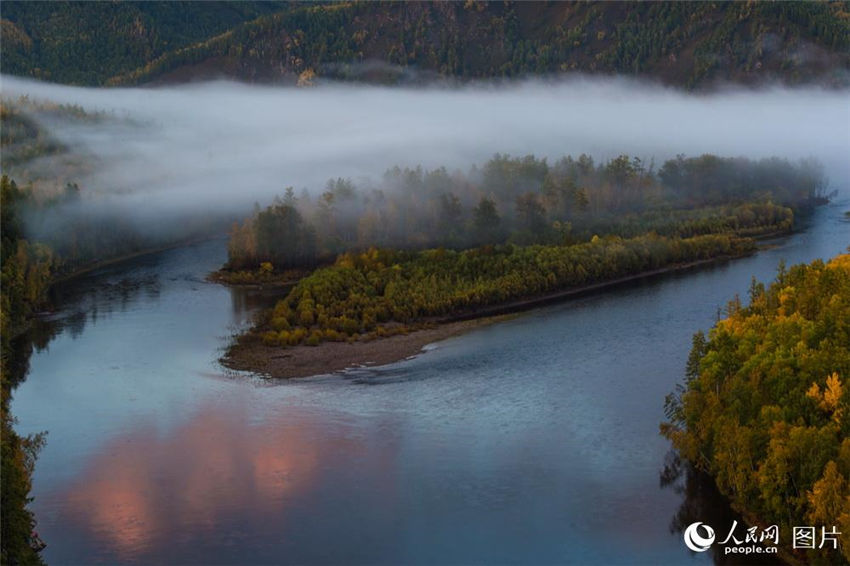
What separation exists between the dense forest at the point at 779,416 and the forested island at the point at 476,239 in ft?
54.7

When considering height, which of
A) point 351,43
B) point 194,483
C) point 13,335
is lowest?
point 194,483

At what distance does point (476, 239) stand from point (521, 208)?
4116 millimetres

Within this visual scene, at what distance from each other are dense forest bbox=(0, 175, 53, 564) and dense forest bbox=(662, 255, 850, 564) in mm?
16029

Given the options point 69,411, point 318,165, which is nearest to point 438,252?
point 69,411

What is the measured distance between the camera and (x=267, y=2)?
18850cm

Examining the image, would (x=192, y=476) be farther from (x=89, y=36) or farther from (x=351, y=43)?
(x=89, y=36)

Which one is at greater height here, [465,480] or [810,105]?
[810,105]

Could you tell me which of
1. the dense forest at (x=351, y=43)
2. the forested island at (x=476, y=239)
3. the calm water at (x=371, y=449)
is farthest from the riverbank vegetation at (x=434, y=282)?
the dense forest at (x=351, y=43)

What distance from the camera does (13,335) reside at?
1906 inches

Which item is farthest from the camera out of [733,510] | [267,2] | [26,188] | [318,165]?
[267,2]

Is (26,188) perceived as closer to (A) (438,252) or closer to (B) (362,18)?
(A) (438,252)

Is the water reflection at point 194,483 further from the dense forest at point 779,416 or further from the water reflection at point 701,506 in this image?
the dense forest at point 779,416

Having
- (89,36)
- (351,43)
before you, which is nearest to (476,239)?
(351,43)

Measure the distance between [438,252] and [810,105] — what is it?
3305 inches
